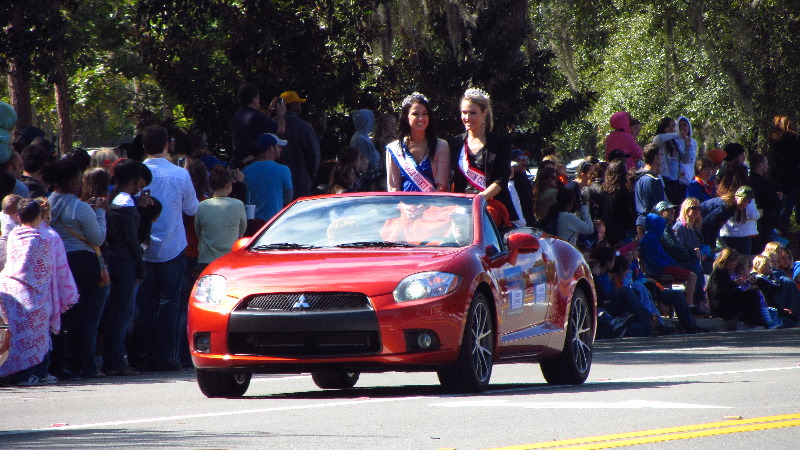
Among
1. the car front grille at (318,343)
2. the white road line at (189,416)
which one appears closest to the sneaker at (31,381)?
the car front grille at (318,343)

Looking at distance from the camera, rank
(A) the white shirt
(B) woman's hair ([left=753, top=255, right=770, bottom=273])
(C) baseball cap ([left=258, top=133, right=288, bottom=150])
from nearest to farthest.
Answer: (A) the white shirt < (C) baseball cap ([left=258, top=133, right=288, bottom=150]) < (B) woman's hair ([left=753, top=255, right=770, bottom=273])

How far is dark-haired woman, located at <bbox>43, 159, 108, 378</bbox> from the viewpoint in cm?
1291

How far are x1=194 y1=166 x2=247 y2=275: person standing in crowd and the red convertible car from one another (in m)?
2.87

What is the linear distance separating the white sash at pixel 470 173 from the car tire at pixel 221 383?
133 inches

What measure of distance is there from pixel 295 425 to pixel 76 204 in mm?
5107

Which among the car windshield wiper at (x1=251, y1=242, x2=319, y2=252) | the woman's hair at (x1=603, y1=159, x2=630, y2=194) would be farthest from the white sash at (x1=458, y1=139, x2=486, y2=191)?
the woman's hair at (x1=603, y1=159, x2=630, y2=194)

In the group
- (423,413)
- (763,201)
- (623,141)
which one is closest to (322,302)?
(423,413)

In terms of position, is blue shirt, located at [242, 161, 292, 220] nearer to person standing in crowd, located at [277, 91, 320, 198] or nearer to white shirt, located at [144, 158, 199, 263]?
white shirt, located at [144, 158, 199, 263]

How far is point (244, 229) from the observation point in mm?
14234

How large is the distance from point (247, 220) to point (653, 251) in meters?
7.16

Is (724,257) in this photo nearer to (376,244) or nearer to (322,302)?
(376,244)

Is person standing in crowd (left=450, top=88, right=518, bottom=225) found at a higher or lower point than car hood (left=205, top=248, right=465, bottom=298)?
higher

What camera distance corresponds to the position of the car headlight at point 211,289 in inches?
397

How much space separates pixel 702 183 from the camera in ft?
72.7
